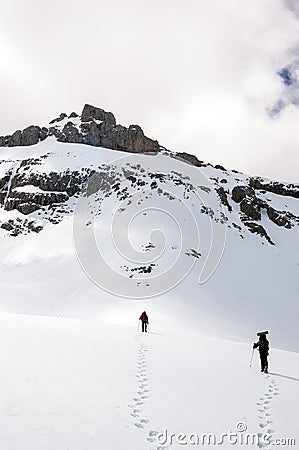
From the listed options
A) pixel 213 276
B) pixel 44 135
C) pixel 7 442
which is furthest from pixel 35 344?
pixel 44 135

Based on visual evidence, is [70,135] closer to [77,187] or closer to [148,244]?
[77,187]

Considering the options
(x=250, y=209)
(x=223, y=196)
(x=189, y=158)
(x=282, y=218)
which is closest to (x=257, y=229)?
(x=250, y=209)

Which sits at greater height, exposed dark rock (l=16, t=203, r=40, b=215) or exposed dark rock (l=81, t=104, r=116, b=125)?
exposed dark rock (l=81, t=104, r=116, b=125)

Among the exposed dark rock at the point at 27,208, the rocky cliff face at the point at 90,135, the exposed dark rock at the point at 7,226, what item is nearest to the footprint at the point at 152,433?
the exposed dark rock at the point at 7,226

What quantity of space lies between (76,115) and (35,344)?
96.6 m

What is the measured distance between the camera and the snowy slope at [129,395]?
6043 mm

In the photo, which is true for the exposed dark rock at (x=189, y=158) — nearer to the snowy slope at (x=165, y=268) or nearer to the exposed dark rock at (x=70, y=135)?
the snowy slope at (x=165, y=268)

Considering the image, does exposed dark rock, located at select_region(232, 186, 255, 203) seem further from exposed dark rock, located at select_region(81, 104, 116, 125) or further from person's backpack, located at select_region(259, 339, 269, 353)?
→ person's backpack, located at select_region(259, 339, 269, 353)

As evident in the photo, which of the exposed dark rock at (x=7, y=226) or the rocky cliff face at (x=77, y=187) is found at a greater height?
the rocky cliff face at (x=77, y=187)

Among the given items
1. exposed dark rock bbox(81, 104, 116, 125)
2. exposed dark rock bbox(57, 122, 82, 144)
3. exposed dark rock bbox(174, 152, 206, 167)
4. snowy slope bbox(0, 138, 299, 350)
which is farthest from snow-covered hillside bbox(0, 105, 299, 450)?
exposed dark rock bbox(174, 152, 206, 167)

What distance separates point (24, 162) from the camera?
3054 inches

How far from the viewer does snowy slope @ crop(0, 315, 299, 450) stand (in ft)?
19.8

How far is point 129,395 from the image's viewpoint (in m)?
8.41

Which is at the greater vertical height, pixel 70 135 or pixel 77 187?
pixel 70 135
